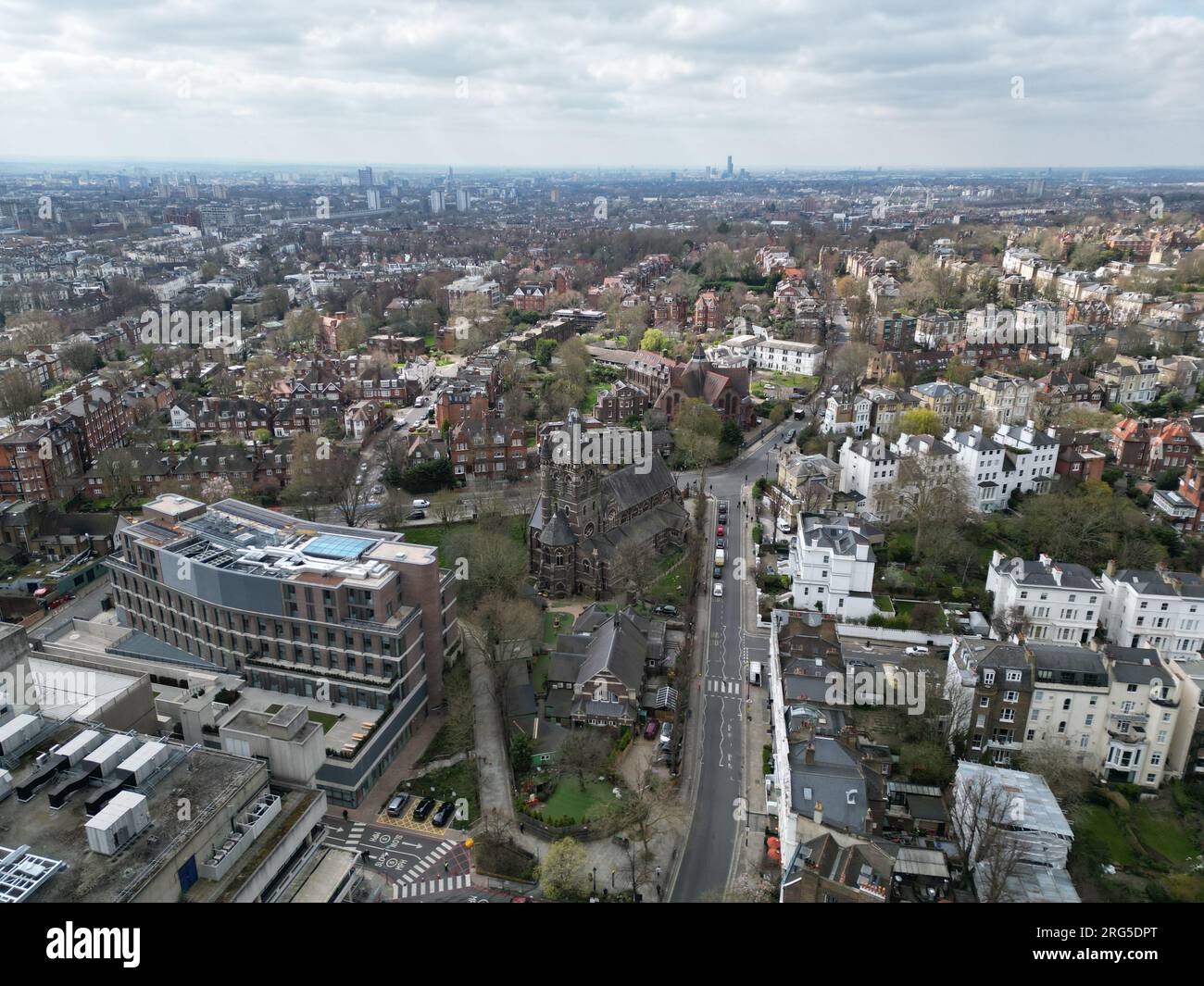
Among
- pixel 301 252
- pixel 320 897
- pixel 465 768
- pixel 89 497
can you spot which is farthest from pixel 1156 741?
pixel 301 252

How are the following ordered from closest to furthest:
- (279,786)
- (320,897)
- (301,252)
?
(320,897) → (279,786) → (301,252)

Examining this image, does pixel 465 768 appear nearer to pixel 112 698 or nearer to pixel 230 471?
pixel 112 698

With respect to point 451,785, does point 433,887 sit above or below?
below

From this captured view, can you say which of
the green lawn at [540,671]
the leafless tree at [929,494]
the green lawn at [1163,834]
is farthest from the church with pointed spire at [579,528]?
the green lawn at [1163,834]

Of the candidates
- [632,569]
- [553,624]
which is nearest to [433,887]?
[553,624]

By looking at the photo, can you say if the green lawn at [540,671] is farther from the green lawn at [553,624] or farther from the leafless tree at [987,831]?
the leafless tree at [987,831]

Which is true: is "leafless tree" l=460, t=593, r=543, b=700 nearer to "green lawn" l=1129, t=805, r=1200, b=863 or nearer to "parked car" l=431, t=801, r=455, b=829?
"parked car" l=431, t=801, r=455, b=829

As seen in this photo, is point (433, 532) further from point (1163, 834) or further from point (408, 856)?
point (1163, 834)
